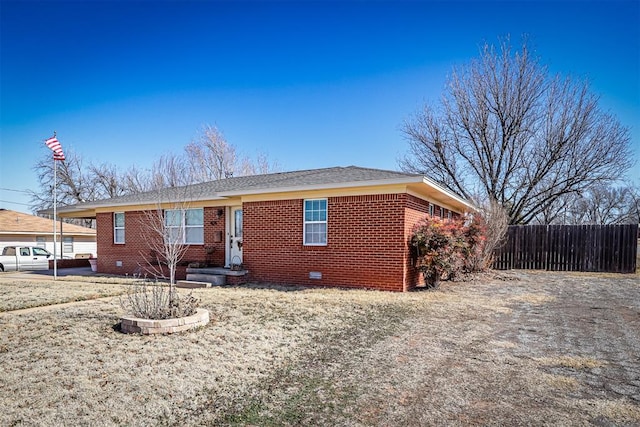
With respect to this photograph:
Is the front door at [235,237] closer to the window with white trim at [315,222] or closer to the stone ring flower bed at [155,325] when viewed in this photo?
the window with white trim at [315,222]

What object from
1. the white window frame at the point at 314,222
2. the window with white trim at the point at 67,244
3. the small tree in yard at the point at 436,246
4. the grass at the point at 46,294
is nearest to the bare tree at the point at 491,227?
the small tree in yard at the point at 436,246

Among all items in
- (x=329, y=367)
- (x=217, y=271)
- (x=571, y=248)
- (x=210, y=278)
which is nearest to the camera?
(x=329, y=367)

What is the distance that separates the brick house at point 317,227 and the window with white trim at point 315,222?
0.10ft

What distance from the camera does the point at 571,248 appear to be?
52.1ft

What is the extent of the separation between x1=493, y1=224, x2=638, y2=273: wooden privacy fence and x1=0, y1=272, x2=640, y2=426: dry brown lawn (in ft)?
29.5

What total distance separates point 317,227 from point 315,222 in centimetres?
16

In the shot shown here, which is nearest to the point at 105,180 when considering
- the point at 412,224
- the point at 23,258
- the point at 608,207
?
the point at 23,258

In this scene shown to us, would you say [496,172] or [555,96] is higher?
[555,96]

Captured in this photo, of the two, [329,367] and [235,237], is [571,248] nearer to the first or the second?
[235,237]

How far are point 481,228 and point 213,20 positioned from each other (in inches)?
419

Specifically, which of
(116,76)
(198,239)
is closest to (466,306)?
(198,239)

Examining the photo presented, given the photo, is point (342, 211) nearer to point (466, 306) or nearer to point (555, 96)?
point (466, 306)

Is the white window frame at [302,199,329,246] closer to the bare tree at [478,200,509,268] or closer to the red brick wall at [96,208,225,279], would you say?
the red brick wall at [96,208,225,279]

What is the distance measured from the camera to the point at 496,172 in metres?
21.0
